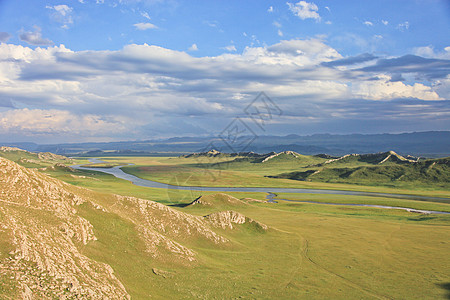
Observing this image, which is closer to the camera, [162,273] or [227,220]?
[162,273]

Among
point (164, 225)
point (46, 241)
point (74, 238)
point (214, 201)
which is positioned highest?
point (46, 241)

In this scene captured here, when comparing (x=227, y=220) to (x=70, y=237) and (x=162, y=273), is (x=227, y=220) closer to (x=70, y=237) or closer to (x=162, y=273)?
→ (x=162, y=273)

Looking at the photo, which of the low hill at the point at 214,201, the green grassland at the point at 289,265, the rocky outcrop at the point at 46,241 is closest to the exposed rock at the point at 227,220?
the green grassland at the point at 289,265

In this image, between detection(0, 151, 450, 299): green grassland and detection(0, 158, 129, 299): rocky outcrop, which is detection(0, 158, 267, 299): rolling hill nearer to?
detection(0, 158, 129, 299): rocky outcrop

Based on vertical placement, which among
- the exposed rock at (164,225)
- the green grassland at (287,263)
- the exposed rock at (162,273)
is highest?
the exposed rock at (164,225)

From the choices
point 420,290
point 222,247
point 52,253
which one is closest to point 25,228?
point 52,253

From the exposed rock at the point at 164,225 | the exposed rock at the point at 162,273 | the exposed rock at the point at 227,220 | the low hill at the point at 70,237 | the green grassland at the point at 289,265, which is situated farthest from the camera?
the exposed rock at the point at 227,220

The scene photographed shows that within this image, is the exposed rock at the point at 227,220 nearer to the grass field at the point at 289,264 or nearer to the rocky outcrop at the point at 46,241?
the grass field at the point at 289,264

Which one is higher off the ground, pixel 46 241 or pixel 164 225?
pixel 46 241

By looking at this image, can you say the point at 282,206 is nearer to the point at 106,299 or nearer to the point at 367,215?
the point at 367,215

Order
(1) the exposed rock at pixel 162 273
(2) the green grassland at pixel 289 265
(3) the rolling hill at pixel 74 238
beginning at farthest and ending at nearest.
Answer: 1. (1) the exposed rock at pixel 162 273
2. (2) the green grassland at pixel 289 265
3. (3) the rolling hill at pixel 74 238

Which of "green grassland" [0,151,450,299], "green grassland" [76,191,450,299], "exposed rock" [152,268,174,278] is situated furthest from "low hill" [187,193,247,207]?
"exposed rock" [152,268,174,278]

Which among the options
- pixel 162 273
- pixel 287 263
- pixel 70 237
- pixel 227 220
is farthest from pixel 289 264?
pixel 70 237

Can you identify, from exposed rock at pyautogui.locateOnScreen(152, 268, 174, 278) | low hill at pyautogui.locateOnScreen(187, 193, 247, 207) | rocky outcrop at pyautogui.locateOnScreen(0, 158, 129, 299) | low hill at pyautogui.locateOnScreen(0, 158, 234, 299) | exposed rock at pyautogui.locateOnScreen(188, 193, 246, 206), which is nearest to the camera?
rocky outcrop at pyautogui.locateOnScreen(0, 158, 129, 299)
